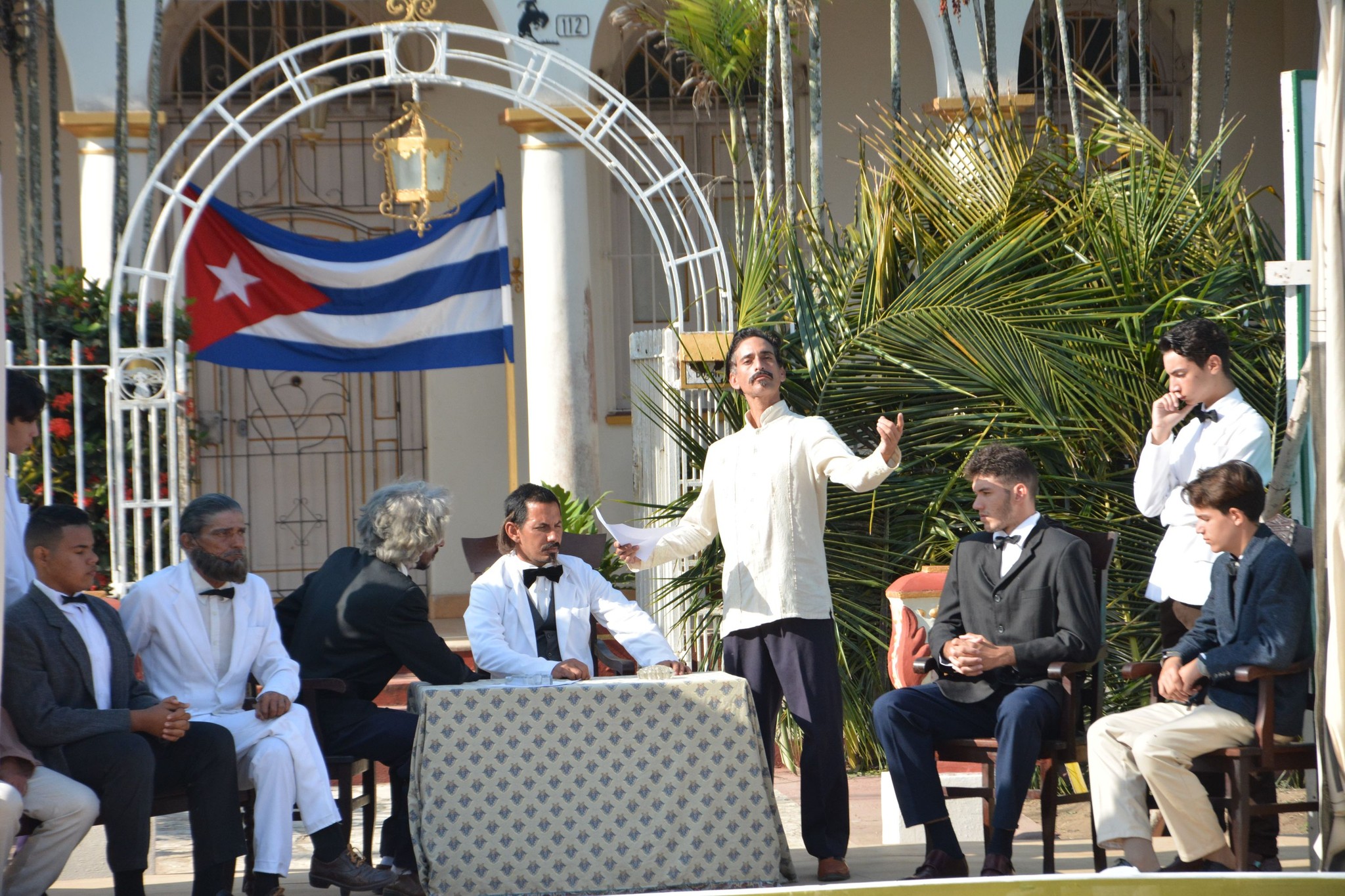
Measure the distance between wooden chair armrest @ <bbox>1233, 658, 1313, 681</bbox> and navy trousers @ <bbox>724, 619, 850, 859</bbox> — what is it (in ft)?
3.76

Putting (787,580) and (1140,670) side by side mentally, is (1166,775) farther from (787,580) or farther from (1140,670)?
(787,580)

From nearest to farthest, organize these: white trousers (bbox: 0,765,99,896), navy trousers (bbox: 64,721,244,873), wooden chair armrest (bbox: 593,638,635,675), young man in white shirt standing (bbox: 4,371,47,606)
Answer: white trousers (bbox: 0,765,99,896) → navy trousers (bbox: 64,721,244,873) → young man in white shirt standing (bbox: 4,371,47,606) → wooden chair armrest (bbox: 593,638,635,675)

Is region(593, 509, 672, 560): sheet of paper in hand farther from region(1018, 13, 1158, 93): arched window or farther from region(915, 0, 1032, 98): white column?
region(1018, 13, 1158, 93): arched window

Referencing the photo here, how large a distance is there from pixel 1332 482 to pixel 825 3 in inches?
290

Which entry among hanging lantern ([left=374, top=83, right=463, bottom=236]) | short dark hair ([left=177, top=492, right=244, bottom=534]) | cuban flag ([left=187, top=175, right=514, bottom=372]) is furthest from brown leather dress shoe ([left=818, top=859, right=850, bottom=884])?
hanging lantern ([left=374, top=83, right=463, bottom=236])

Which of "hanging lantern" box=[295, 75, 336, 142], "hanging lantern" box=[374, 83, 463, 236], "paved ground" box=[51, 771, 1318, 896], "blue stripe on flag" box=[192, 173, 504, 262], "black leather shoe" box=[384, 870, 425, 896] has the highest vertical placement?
"hanging lantern" box=[295, 75, 336, 142]

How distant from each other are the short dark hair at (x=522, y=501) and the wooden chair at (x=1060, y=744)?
1244 millimetres

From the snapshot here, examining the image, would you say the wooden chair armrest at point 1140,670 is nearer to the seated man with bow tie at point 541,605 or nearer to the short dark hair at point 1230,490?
the short dark hair at point 1230,490

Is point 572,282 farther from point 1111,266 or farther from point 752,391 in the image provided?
point 752,391

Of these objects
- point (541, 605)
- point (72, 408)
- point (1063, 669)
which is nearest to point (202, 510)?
point (541, 605)

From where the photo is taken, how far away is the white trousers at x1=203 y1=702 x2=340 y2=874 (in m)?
4.05

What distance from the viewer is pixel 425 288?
306 inches

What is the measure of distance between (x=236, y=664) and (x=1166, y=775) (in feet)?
8.46

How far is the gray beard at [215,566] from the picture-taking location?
4301 millimetres
